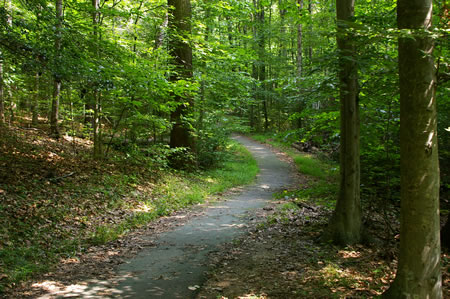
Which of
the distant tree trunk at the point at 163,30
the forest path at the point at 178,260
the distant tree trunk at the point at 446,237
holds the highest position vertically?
the distant tree trunk at the point at 163,30

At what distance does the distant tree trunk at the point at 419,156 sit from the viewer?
10.7 ft

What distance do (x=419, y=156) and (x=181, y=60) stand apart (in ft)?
38.4

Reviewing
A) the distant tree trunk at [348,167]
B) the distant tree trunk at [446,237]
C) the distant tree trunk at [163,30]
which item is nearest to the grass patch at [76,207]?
the distant tree trunk at [348,167]

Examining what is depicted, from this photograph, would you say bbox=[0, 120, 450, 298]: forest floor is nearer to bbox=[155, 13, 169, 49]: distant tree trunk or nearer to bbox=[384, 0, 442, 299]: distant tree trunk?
bbox=[384, 0, 442, 299]: distant tree trunk

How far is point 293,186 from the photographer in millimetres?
14609

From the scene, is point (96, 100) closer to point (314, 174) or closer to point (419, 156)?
point (419, 156)

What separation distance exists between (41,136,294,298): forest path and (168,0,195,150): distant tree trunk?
436 cm

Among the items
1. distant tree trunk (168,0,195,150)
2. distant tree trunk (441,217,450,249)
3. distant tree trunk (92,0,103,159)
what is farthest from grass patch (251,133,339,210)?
distant tree trunk (92,0,103,159)

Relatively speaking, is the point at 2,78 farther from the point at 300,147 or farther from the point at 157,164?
the point at 300,147

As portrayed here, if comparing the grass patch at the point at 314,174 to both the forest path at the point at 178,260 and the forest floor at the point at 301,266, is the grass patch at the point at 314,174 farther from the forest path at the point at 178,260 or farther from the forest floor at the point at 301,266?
the forest floor at the point at 301,266

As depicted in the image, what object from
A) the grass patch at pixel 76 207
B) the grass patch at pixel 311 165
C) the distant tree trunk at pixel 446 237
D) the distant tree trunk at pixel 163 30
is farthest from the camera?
the grass patch at pixel 311 165

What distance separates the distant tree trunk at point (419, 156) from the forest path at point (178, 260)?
280 centimetres

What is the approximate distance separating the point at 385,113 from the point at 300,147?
19.8m

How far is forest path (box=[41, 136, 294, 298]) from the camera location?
4.46 meters
